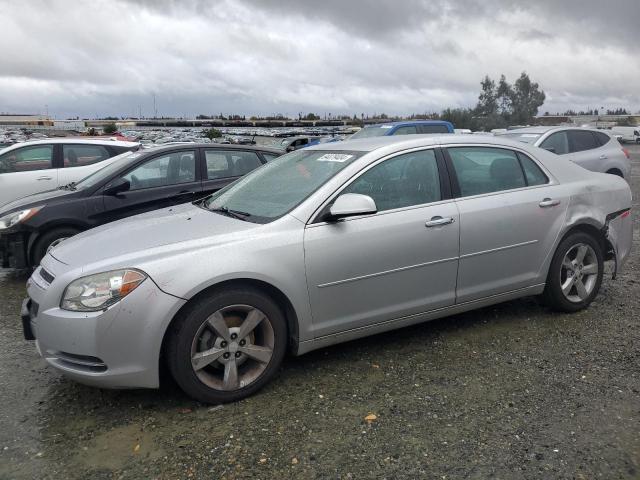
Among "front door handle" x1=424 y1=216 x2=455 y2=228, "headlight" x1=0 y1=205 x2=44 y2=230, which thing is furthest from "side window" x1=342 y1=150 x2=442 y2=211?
"headlight" x1=0 y1=205 x2=44 y2=230

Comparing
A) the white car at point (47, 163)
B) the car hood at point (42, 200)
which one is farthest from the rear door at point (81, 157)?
the car hood at point (42, 200)

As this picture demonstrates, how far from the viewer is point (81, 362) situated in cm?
308

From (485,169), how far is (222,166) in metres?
3.80

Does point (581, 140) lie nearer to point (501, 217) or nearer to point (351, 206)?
point (501, 217)

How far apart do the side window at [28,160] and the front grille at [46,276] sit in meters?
6.19

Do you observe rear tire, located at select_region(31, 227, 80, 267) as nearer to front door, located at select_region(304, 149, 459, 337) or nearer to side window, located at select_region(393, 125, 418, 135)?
front door, located at select_region(304, 149, 459, 337)

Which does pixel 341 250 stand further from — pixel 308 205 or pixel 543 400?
pixel 543 400

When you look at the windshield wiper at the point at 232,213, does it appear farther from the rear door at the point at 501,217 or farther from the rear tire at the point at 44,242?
the rear tire at the point at 44,242

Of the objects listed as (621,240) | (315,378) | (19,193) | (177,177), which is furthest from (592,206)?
(19,193)

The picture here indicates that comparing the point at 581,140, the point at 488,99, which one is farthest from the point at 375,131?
the point at 488,99

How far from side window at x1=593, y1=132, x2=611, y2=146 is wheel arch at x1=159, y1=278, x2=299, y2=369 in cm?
953

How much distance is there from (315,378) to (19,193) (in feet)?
23.9

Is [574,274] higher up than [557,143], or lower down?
lower down

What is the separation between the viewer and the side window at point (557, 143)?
9.70m
